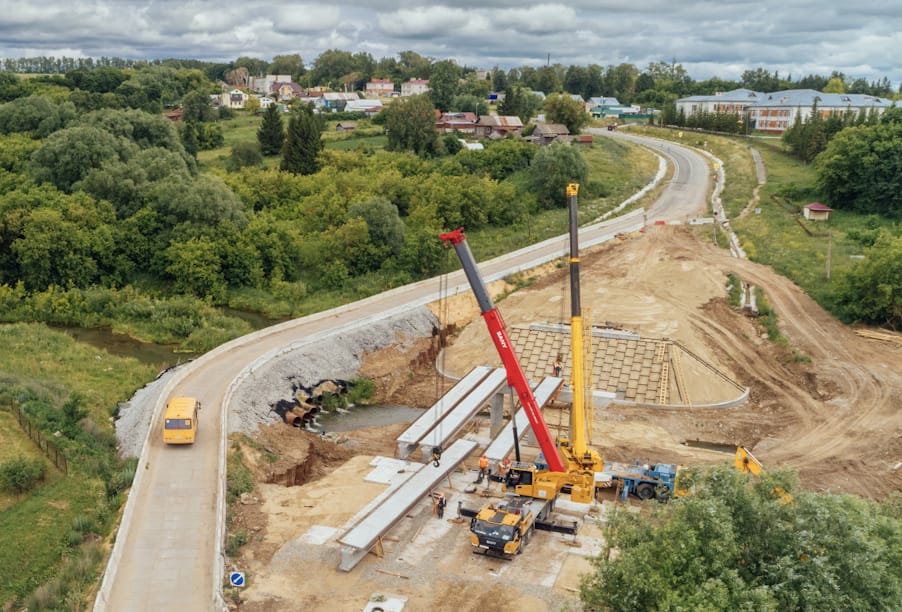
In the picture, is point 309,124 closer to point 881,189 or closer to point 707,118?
point 881,189

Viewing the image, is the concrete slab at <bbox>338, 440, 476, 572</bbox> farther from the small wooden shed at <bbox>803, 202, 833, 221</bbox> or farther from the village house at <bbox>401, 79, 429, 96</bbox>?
the village house at <bbox>401, 79, 429, 96</bbox>

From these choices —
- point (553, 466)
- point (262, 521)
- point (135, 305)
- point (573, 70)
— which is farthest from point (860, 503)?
point (573, 70)

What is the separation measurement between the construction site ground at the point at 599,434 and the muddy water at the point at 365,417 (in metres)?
0.93

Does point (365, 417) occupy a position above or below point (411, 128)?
below

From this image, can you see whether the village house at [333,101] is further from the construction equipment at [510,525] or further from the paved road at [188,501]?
the construction equipment at [510,525]

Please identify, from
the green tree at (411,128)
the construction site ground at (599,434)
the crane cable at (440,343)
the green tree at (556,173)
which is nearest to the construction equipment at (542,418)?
the construction site ground at (599,434)

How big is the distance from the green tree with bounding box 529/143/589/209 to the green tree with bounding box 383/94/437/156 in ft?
56.4

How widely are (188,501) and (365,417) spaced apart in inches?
517

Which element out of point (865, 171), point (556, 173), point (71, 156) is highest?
point (71, 156)

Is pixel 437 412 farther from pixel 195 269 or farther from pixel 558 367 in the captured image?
pixel 195 269

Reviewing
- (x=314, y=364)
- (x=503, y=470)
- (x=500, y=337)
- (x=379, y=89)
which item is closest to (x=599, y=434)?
(x=503, y=470)

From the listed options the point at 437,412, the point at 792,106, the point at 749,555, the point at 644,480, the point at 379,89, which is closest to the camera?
the point at 749,555

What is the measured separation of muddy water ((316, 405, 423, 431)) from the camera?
35.9 m

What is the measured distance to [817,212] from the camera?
63062 mm
